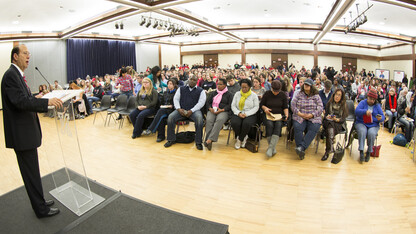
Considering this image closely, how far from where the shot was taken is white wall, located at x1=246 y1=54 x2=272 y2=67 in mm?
18156

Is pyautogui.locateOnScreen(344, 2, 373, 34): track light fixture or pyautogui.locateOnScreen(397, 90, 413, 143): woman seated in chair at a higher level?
pyautogui.locateOnScreen(344, 2, 373, 34): track light fixture

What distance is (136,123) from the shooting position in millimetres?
5078

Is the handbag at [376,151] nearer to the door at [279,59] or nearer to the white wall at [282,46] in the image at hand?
the door at [279,59]

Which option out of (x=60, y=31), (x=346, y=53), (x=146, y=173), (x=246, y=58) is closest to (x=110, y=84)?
(x=60, y=31)

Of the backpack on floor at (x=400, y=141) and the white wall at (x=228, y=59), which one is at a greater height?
the white wall at (x=228, y=59)

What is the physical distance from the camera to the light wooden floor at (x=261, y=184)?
234 cm

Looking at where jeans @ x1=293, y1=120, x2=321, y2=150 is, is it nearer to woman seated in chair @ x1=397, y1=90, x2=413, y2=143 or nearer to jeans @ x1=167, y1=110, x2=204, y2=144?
jeans @ x1=167, y1=110, x2=204, y2=144

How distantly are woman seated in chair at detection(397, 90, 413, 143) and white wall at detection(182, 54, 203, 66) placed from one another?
15.3 meters

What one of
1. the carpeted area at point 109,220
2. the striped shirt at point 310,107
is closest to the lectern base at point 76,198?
the carpeted area at point 109,220

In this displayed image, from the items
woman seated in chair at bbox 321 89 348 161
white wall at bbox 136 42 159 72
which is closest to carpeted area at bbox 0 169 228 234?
woman seated in chair at bbox 321 89 348 161

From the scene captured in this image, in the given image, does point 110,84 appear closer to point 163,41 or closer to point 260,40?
point 163,41

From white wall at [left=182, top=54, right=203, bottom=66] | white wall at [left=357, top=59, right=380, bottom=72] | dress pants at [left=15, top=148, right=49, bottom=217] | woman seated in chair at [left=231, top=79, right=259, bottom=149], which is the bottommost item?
dress pants at [left=15, top=148, right=49, bottom=217]

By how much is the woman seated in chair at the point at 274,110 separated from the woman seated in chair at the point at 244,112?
189 mm

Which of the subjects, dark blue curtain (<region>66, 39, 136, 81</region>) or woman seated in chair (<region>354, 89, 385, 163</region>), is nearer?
woman seated in chair (<region>354, 89, 385, 163</region>)
